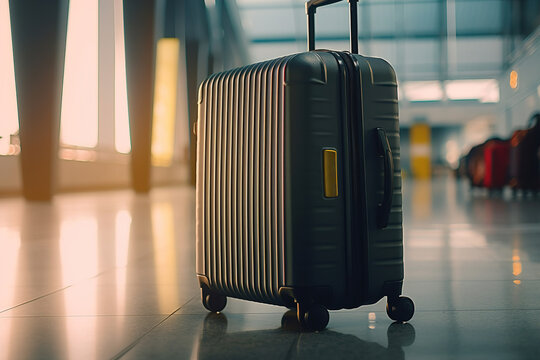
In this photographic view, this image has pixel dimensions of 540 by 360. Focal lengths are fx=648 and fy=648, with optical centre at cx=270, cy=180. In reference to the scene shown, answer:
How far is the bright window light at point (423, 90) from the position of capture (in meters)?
34.8

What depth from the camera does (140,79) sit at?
17.9 metres

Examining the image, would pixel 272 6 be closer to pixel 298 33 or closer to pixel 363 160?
pixel 298 33

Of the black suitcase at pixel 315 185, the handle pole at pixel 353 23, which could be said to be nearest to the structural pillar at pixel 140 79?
the handle pole at pixel 353 23

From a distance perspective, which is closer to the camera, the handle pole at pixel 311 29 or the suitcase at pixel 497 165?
the handle pole at pixel 311 29

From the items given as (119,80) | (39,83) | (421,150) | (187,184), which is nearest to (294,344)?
(39,83)

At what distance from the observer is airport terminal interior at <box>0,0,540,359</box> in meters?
1.89

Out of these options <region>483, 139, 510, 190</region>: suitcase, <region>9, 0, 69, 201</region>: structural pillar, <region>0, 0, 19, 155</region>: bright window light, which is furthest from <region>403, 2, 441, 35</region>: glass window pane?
<region>9, 0, 69, 201</region>: structural pillar

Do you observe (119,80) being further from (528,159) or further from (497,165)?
(528,159)

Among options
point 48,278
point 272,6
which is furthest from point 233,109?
point 272,6

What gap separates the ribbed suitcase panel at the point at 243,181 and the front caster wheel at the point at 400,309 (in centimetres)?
36

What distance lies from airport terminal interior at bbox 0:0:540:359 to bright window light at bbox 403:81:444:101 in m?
0.13

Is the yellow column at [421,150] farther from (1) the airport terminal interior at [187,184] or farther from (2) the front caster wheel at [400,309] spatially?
(2) the front caster wheel at [400,309]

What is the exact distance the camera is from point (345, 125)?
193 cm

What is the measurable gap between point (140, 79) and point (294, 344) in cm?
1685
